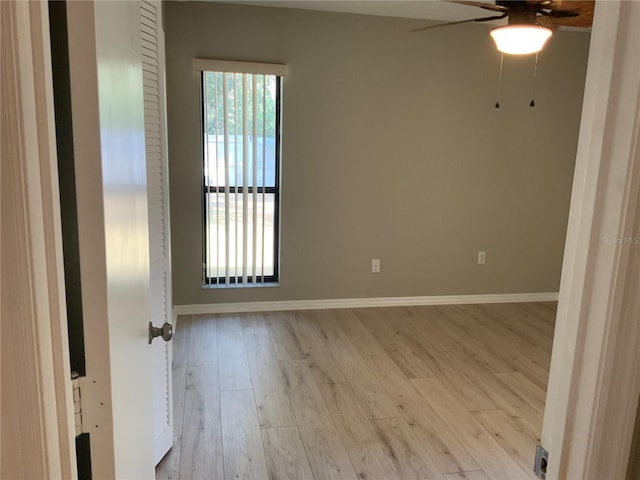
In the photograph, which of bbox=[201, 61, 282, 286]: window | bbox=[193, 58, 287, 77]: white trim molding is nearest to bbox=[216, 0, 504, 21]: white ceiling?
bbox=[193, 58, 287, 77]: white trim molding

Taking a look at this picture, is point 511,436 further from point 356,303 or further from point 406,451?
point 356,303

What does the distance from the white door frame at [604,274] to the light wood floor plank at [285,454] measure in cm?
155

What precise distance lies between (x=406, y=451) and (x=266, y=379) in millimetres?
1039

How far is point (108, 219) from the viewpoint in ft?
2.69

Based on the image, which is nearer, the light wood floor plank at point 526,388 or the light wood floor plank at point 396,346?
the light wood floor plank at point 526,388

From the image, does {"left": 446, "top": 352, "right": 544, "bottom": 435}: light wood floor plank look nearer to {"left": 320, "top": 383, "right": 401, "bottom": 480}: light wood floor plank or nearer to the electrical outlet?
{"left": 320, "top": 383, "right": 401, "bottom": 480}: light wood floor plank

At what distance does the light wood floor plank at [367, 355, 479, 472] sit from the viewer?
2.40 metres

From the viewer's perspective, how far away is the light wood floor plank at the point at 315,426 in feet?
7.59

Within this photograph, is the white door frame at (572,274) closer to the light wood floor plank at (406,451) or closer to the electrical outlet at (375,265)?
the light wood floor plank at (406,451)

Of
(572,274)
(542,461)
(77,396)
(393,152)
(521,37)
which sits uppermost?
(521,37)

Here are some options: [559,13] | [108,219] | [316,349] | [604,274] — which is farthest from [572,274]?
[316,349]

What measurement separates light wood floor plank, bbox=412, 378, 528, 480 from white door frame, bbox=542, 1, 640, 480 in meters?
1.57

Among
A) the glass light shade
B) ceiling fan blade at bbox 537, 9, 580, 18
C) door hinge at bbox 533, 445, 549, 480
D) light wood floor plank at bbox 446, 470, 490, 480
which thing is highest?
ceiling fan blade at bbox 537, 9, 580, 18

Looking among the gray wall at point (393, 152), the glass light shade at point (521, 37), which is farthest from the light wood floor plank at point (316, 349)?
the glass light shade at point (521, 37)
